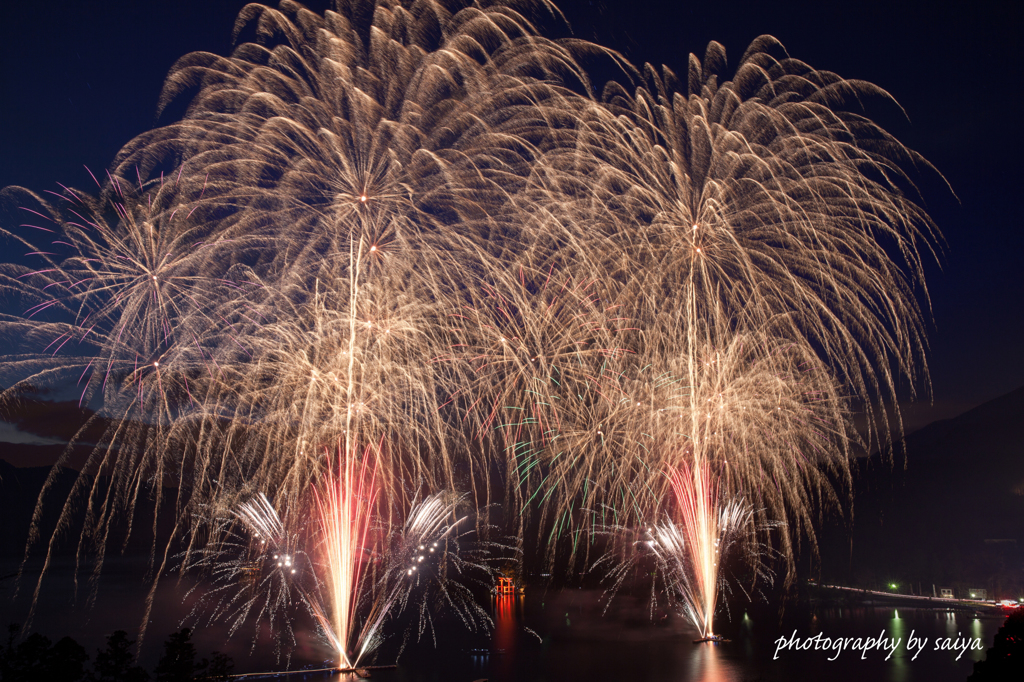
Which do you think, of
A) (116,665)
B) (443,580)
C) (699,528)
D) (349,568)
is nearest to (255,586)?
(443,580)

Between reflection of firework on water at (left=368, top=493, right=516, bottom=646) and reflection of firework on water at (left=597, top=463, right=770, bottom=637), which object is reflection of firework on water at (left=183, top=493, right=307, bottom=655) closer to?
reflection of firework on water at (left=368, top=493, right=516, bottom=646)

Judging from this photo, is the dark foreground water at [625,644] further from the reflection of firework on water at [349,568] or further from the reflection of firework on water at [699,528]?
the reflection of firework on water at [699,528]

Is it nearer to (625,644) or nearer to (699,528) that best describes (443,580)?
(625,644)

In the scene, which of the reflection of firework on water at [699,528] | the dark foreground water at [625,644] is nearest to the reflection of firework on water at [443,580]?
the dark foreground water at [625,644]

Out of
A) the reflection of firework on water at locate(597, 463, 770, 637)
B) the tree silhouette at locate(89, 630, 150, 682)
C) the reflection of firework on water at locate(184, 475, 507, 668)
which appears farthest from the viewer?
the reflection of firework on water at locate(597, 463, 770, 637)

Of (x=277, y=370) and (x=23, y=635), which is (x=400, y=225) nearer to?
(x=277, y=370)

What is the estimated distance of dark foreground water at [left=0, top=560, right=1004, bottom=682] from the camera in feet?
111

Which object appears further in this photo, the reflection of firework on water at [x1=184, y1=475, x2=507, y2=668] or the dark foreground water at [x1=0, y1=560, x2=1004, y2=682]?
the dark foreground water at [x1=0, y1=560, x2=1004, y2=682]

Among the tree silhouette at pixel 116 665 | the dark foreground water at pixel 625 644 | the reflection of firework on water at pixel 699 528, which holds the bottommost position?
the dark foreground water at pixel 625 644

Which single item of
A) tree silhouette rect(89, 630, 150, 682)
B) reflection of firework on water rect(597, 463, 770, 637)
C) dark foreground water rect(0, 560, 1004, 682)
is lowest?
dark foreground water rect(0, 560, 1004, 682)

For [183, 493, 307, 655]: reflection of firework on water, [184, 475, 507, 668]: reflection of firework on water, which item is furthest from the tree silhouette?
[183, 493, 307, 655]: reflection of firework on water

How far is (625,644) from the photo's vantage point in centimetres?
4497

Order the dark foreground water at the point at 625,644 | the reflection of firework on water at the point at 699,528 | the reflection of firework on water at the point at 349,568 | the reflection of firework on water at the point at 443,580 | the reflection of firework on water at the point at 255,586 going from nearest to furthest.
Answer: the reflection of firework on water at the point at 349,568
the reflection of firework on water at the point at 699,528
the dark foreground water at the point at 625,644
the reflection of firework on water at the point at 255,586
the reflection of firework on water at the point at 443,580

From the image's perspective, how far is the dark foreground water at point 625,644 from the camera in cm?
3394
